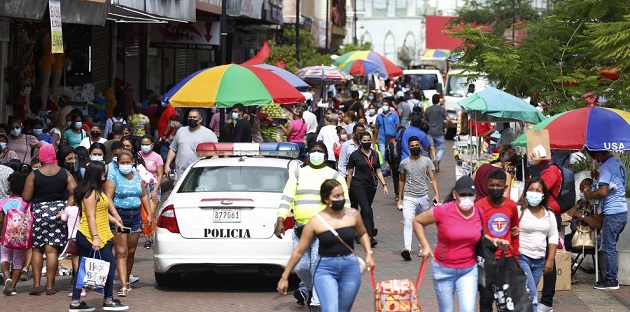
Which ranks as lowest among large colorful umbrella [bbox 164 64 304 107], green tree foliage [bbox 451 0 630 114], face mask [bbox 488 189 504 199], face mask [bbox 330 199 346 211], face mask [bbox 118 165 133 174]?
face mask [bbox 118 165 133 174]

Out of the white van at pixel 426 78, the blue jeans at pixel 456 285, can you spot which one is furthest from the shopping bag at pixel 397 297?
the white van at pixel 426 78

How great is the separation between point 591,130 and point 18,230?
6.23 m

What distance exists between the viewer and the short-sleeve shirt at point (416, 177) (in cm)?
1576

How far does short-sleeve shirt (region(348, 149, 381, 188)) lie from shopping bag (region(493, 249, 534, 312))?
21.8ft

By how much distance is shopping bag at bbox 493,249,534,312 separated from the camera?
958cm

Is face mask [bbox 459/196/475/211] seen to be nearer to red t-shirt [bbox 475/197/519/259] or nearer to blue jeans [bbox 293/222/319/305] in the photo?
red t-shirt [bbox 475/197/519/259]

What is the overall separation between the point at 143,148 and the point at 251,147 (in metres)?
1.88

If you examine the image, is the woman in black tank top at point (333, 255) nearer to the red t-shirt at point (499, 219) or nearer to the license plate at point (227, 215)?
the red t-shirt at point (499, 219)

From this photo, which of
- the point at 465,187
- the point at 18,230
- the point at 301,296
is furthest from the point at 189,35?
the point at 465,187

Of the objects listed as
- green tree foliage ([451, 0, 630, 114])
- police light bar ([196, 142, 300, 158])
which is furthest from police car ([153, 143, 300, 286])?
green tree foliage ([451, 0, 630, 114])

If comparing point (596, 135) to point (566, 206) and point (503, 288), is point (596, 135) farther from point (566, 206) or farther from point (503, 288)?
point (503, 288)

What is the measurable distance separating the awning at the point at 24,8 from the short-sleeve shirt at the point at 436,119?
1447cm

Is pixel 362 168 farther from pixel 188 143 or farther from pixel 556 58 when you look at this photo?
pixel 556 58

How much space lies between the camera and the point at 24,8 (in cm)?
1543
